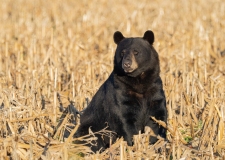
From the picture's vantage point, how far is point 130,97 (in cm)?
618

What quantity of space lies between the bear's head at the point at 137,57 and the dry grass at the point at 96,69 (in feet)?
2.22

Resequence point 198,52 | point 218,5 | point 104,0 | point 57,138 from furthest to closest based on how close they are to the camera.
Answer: point 104,0 → point 218,5 → point 198,52 → point 57,138

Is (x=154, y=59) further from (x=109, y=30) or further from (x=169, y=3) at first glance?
(x=169, y=3)

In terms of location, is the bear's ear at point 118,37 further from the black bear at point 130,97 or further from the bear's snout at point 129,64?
the bear's snout at point 129,64

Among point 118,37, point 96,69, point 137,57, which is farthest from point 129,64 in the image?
point 96,69

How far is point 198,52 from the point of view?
34.6 feet

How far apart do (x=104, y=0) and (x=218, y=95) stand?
11814 millimetres

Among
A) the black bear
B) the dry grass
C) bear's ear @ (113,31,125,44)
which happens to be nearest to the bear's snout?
the black bear

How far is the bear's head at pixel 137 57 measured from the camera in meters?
6.29

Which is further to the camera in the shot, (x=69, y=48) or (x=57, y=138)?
(x=69, y=48)

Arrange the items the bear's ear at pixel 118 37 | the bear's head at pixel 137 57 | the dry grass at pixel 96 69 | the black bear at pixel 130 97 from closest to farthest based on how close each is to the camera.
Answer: the dry grass at pixel 96 69, the black bear at pixel 130 97, the bear's head at pixel 137 57, the bear's ear at pixel 118 37

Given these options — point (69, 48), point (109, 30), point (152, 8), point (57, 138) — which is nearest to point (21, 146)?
point (57, 138)

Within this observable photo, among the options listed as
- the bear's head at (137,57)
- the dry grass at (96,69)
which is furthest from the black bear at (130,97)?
the dry grass at (96,69)

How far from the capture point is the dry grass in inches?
214
